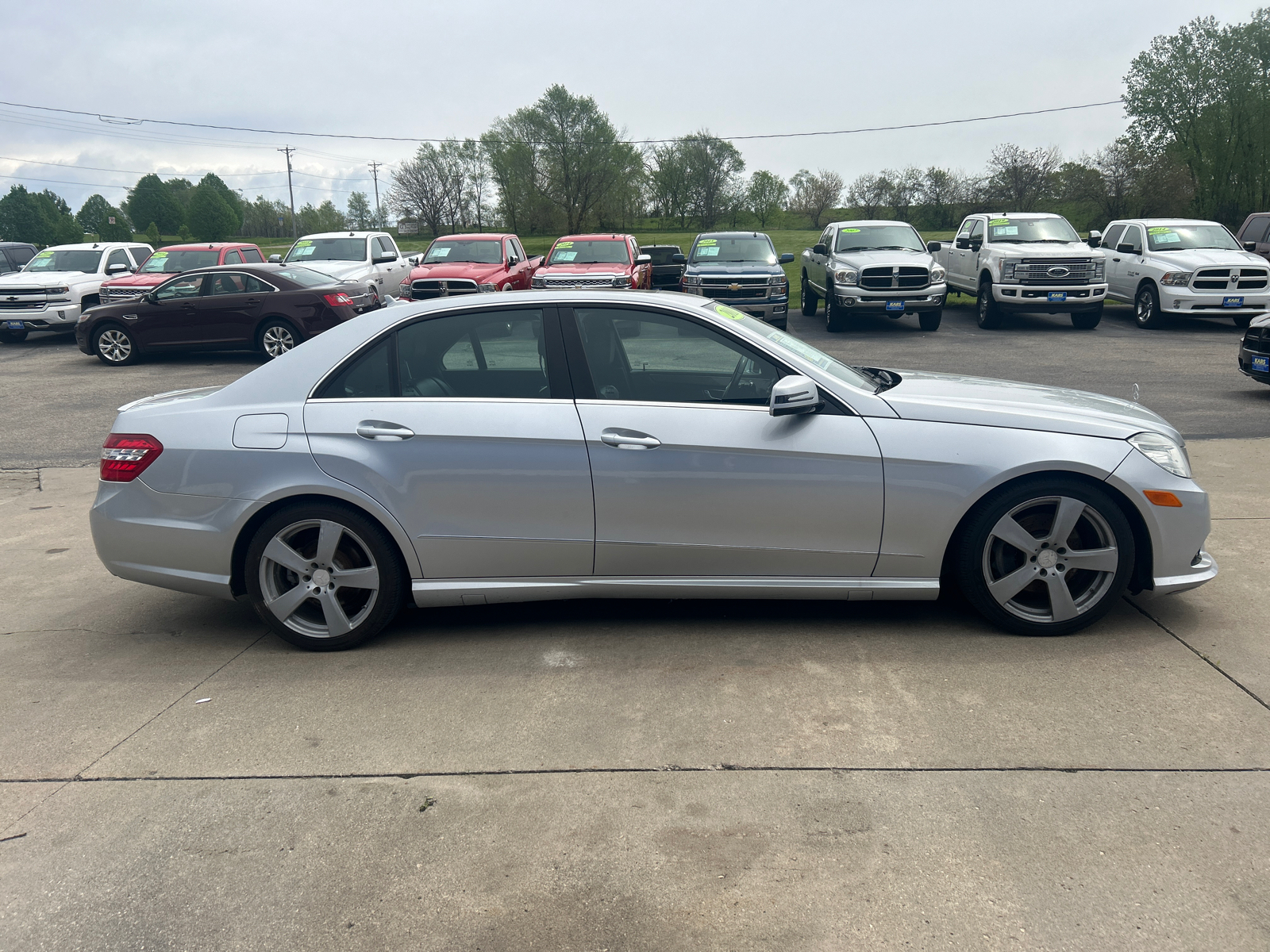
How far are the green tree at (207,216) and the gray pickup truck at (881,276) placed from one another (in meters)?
129

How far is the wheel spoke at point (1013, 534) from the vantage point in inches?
162

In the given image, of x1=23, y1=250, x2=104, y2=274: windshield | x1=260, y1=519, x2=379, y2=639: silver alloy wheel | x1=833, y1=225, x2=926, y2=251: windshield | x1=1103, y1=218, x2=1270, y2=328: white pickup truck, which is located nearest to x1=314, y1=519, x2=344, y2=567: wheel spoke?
x1=260, y1=519, x2=379, y2=639: silver alloy wheel

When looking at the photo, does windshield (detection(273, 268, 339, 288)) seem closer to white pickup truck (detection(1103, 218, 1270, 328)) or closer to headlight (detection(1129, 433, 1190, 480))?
headlight (detection(1129, 433, 1190, 480))

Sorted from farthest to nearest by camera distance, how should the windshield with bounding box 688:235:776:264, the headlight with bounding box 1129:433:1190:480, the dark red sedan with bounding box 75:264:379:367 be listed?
1. the windshield with bounding box 688:235:776:264
2. the dark red sedan with bounding box 75:264:379:367
3. the headlight with bounding box 1129:433:1190:480

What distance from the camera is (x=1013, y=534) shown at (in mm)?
4121

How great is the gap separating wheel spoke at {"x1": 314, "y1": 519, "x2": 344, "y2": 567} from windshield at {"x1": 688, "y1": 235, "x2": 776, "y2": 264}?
15.1 m

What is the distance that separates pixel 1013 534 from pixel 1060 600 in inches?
14.3

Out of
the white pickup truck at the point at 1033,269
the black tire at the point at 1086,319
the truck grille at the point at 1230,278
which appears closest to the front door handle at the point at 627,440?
the white pickup truck at the point at 1033,269

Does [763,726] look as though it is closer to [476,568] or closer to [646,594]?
[646,594]

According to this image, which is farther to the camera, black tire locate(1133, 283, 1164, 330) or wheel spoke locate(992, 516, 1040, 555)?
black tire locate(1133, 283, 1164, 330)

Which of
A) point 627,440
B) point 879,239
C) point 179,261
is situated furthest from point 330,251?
point 627,440

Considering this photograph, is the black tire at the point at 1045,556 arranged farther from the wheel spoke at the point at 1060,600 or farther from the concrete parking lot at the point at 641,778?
the concrete parking lot at the point at 641,778

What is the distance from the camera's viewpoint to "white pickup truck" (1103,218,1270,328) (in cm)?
1722

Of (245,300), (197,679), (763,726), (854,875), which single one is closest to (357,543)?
(197,679)
